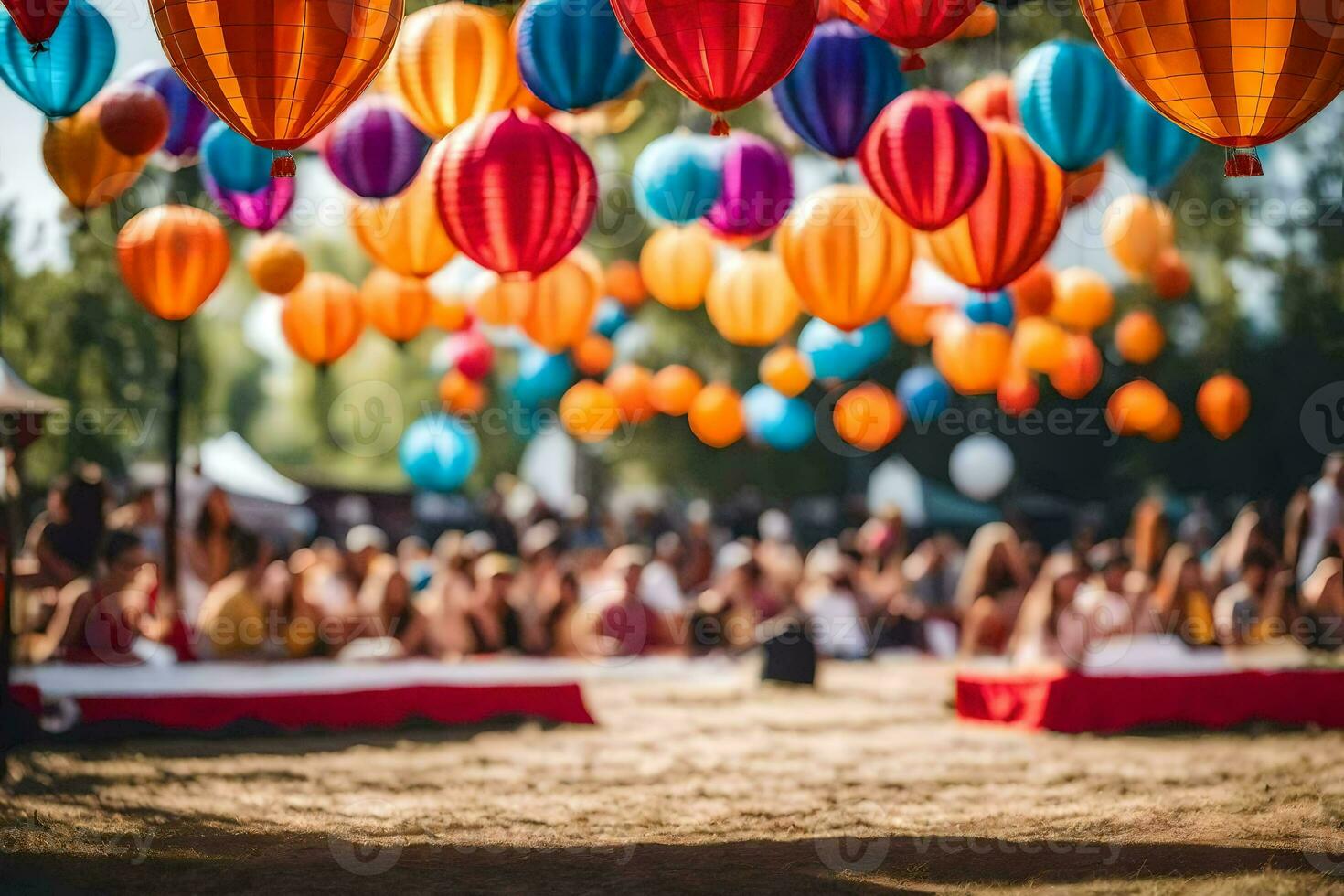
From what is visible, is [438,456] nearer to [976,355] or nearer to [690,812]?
[976,355]

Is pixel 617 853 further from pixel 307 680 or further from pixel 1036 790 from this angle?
pixel 307 680

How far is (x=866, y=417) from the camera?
1205 cm

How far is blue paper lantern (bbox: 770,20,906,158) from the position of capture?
7.01m

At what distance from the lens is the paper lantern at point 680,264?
9.99 m

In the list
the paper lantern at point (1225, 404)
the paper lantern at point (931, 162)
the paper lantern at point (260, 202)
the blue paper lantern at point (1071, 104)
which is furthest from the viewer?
the paper lantern at point (1225, 404)

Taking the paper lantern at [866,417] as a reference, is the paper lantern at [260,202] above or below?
above

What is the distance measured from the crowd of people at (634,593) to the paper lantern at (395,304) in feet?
5.65

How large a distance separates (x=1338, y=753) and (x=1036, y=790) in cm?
202

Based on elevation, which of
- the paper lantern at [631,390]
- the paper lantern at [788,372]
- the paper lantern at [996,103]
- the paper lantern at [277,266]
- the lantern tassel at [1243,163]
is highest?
the paper lantern at [996,103]

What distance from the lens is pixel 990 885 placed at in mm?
5039

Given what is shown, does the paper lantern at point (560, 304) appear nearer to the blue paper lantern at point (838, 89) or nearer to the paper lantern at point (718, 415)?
the blue paper lantern at point (838, 89)

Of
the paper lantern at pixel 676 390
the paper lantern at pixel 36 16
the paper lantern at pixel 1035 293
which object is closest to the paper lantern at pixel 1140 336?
the paper lantern at pixel 1035 293

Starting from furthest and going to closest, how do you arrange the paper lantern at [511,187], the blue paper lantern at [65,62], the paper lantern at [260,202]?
the paper lantern at [260,202] → the blue paper lantern at [65,62] → the paper lantern at [511,187]

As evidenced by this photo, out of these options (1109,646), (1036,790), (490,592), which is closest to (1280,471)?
(1109,646)
